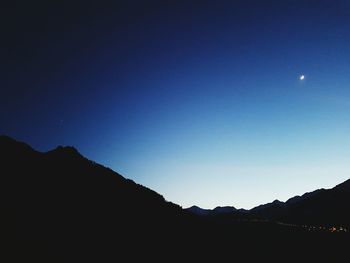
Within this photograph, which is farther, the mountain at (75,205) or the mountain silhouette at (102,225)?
the mountain at (75,205)

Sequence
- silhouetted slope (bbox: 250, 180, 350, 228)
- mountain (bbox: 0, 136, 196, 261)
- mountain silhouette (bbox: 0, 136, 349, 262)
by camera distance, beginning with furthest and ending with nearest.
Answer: silhouetted slope (bbox: 250, 180, 350, 228) → mountain (bbox: 0, 136, 196, 261) → mountain silhouette (bbox: 0, 136, 349, 262)

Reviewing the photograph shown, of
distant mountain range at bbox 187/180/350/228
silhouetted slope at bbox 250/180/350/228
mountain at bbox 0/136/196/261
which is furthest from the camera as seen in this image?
silhouetted slope at bbox 250/180/350/228

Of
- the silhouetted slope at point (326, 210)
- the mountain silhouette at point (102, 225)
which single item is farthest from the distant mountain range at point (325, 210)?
the mountain silhouette at point (102, 225)

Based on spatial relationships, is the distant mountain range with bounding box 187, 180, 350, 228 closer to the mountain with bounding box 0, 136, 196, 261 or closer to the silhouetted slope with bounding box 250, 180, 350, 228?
the silhouetted slope with bounding box 250, 180, 350, 228

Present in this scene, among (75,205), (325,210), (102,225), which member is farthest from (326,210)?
(75,205)

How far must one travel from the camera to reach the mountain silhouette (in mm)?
21984

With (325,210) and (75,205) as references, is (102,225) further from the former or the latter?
(325,210)

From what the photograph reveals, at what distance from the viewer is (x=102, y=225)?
84.7 ft

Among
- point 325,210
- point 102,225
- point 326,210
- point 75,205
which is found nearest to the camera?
point 102,225

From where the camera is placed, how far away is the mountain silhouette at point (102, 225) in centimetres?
2198

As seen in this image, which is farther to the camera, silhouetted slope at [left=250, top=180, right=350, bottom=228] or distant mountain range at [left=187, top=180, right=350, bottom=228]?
silhouetted slope at [left=250, top=180, right=350, bottom=228]

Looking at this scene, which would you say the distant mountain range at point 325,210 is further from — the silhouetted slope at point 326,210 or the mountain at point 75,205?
the mountain at point 75,205

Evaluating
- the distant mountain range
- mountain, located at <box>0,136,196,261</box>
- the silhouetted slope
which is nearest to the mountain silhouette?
mountain, located at <box>0,136,196,261</box>

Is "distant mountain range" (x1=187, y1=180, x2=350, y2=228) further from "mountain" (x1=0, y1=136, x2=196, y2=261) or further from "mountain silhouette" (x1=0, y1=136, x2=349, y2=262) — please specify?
"mountain silhouette" (x1=0, y1=136, x2=349, y2=262)
